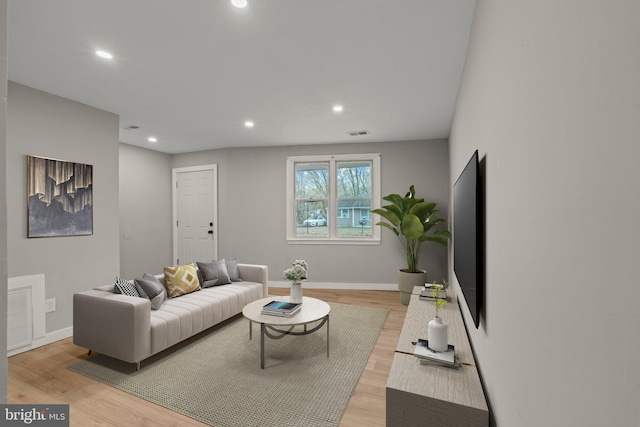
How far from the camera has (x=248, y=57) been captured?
230 cm

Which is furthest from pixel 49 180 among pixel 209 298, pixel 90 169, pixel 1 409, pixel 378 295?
pixel 378 295

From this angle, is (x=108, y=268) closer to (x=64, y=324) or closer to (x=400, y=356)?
(x=64, y=324)

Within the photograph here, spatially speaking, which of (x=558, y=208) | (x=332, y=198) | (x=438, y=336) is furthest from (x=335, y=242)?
(x=558, y=208)

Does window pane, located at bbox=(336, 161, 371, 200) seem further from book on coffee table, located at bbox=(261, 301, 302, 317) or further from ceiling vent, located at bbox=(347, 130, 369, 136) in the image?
book on coffee table, located at bbox=(261, 301, 302, 317)

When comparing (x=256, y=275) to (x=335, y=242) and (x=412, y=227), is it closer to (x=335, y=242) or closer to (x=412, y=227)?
(x=335, y=242)

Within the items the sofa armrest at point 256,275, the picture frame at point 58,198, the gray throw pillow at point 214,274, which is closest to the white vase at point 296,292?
the sofa armrest at point 256,275

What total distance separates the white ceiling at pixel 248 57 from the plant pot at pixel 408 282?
209cm

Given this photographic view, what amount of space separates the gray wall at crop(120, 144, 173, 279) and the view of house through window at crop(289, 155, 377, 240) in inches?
100

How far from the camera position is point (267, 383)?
2.24m

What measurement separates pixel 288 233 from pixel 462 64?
371cm

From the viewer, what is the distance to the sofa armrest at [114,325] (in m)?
2.37

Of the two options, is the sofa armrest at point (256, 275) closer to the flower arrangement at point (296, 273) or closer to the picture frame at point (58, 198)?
the flower arrangement at point (296, 273)

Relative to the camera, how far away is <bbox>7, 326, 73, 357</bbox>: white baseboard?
107 inches

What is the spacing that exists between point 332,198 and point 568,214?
15.2 feet
